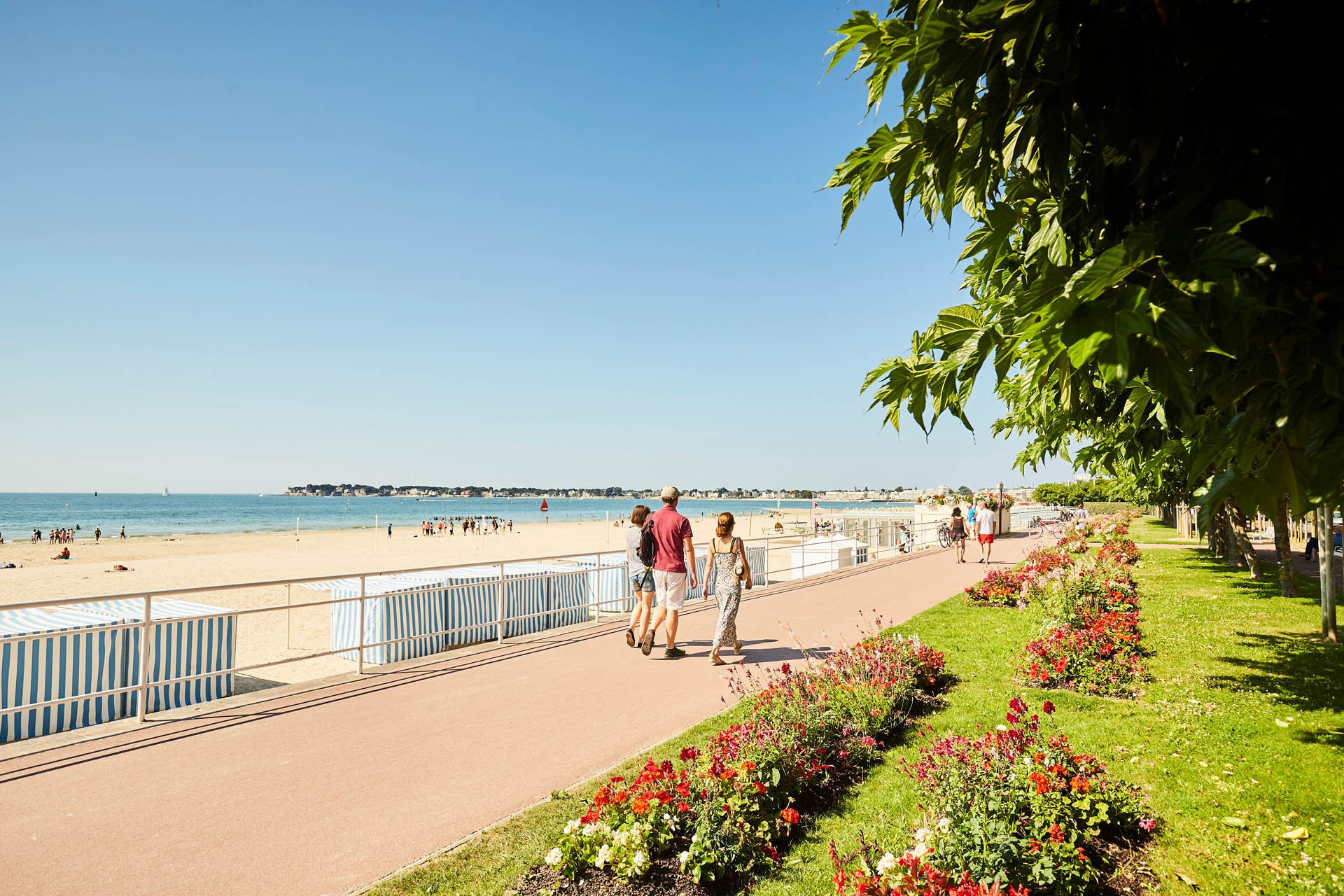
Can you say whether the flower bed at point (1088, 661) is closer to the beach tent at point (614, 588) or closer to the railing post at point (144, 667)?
the beach tent at point (614, 588)

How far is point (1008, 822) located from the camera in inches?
155

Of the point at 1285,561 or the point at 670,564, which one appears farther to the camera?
the point at 1285,561

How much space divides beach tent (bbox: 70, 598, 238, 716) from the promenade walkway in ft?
2.32

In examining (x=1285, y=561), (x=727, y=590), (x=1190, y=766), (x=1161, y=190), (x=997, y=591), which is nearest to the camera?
(x=1161, y=190)

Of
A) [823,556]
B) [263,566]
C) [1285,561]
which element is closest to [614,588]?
[823,556]

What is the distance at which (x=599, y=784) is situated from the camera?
5.41 m

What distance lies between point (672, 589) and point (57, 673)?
21.8 feet

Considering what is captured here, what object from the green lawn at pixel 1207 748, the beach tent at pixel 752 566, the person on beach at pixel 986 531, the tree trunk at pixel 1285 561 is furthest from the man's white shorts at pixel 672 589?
the person on beach at pixel 986 531

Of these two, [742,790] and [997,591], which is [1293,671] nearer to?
[997,591]

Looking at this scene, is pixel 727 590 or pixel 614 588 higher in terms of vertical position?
pixel 727 590

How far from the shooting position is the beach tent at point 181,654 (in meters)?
7.62

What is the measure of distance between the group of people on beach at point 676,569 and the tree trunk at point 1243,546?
12.6m

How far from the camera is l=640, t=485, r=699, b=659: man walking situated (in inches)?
377

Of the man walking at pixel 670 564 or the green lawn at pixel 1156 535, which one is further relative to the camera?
the green lawn at pixel 1156 535
